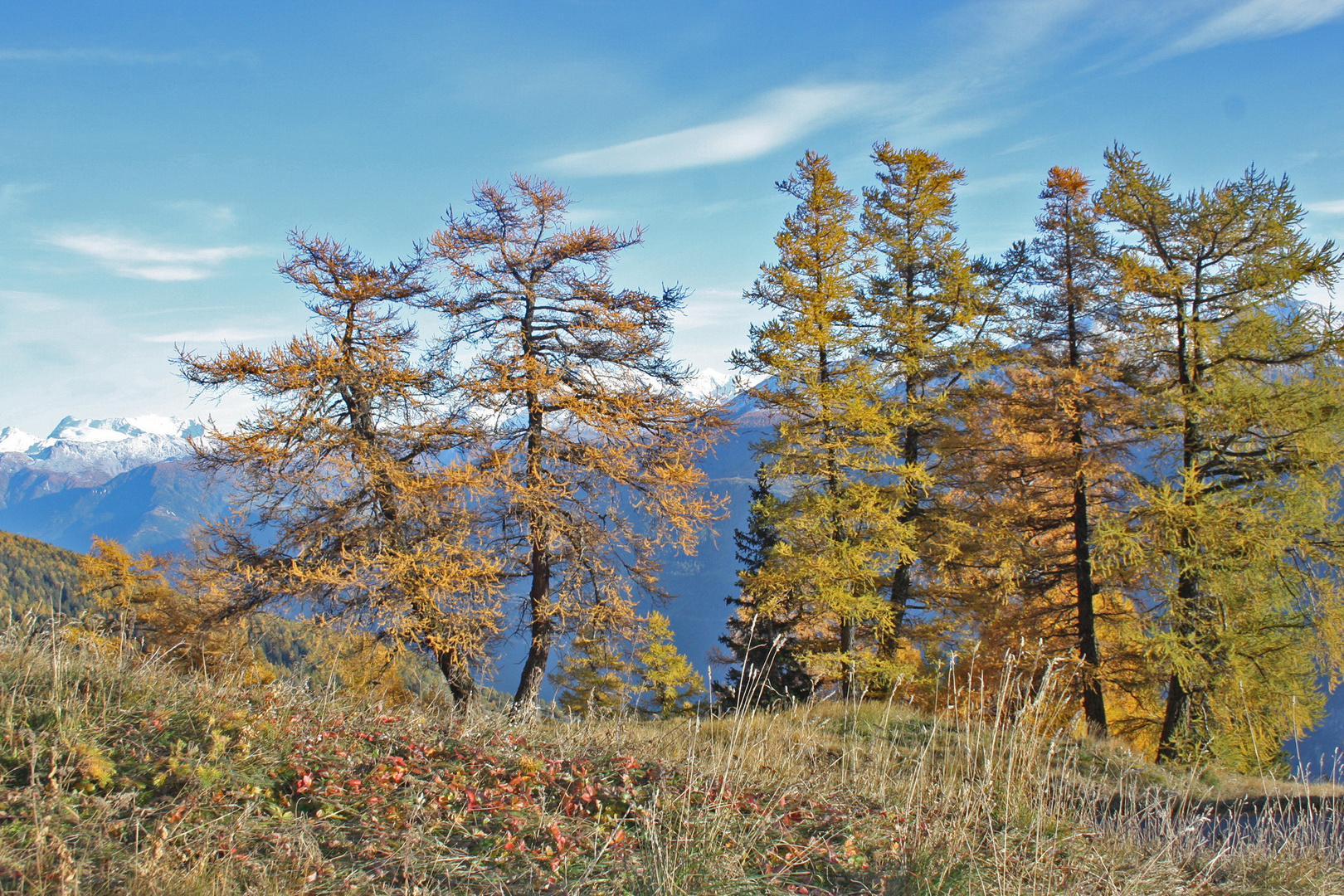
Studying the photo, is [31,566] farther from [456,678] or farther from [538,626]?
[538,626]

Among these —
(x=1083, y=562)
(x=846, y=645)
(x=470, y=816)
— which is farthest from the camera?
(x=846, y=645)

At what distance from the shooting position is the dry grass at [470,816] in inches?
117

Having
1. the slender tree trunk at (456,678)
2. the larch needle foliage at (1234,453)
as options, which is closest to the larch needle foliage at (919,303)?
the larch needle foliage at (1234,453)

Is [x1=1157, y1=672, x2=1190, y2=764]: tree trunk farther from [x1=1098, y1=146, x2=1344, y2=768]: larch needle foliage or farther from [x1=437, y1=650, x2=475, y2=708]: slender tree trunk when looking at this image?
[x1=437, y1=650, x2=475, y2=708]: slender tree trunk

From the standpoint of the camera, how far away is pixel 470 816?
11.6ft

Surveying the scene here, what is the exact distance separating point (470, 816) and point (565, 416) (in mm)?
9296

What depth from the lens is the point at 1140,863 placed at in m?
3.66

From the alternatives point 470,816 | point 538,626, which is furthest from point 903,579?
point 470,816

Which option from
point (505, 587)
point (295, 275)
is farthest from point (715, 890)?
point (295, 275)

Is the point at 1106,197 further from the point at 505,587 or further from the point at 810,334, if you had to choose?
the point at 505,587

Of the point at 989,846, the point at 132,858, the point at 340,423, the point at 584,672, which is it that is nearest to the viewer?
the point at 132,858

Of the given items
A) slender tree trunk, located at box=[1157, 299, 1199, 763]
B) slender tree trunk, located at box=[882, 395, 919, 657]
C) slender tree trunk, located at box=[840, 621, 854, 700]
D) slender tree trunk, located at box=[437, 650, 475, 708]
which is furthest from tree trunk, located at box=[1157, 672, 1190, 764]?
slender tree trunk, located at box=[437, 650, 475, 708]

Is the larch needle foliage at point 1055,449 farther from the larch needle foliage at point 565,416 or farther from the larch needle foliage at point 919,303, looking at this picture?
the larch needle foliage at point 565,416

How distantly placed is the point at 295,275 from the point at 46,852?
10.8 metres
